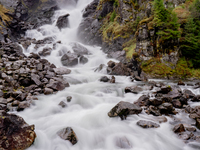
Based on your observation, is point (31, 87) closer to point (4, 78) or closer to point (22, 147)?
point (4, 78)

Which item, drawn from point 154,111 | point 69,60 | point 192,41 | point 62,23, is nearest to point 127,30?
point 192,41

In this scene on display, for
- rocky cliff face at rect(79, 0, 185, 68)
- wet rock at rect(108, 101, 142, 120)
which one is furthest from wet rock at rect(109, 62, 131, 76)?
wet rock at rect(108, 101, 142, 120)

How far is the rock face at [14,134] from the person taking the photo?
10.1 feet

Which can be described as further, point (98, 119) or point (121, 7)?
point (121, 7)

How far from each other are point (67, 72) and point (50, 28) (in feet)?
93.2

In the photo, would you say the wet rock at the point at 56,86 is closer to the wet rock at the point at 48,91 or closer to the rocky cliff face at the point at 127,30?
the wet rock at the point at 48,91

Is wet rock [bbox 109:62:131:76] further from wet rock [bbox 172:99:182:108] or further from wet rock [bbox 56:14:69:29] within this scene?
wet rock [bbox 56:14:69:29]

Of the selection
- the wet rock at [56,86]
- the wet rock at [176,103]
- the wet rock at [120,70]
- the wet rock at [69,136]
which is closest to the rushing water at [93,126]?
the wet rock at [69,136]

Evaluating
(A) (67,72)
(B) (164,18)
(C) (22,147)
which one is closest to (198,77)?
(B) (164,18)

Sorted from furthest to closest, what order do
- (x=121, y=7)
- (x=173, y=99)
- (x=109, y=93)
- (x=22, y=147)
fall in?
(x=121, y=7) → (x=109, y=93) → (x=173, y=99) → (x=22, y=147)

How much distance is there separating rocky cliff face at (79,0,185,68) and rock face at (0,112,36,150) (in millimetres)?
11858

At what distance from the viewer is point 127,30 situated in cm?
1856

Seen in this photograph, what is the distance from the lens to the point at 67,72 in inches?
508

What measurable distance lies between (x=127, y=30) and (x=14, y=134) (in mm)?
18647
